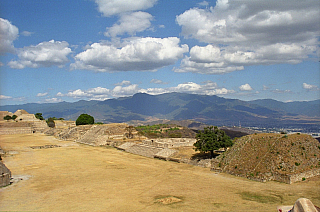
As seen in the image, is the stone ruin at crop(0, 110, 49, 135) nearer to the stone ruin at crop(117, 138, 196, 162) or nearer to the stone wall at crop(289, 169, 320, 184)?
the stone ruin at crop(117, 138, 196, 162)

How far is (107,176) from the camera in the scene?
2330 cm

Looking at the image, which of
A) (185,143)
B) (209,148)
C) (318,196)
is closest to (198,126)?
(185,143)

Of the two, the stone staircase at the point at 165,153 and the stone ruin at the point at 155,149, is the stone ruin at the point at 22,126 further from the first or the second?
the stone staircase at the point at 165,153

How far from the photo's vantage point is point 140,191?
59.6 feet

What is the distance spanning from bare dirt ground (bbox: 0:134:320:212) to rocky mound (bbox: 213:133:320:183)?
3.37ft

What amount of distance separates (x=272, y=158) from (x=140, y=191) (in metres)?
12.8

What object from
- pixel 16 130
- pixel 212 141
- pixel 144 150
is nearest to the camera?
pixel 212 141

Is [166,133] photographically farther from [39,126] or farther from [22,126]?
[39,126]

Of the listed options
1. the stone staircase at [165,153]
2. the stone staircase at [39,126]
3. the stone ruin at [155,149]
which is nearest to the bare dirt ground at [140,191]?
the stone staircase at [165,153]

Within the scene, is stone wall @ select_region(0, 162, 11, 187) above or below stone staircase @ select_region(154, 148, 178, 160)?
above

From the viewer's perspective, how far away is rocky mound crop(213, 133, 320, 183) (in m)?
21.1

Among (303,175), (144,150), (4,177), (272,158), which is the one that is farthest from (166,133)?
(4,177)

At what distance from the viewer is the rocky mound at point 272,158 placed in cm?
2106

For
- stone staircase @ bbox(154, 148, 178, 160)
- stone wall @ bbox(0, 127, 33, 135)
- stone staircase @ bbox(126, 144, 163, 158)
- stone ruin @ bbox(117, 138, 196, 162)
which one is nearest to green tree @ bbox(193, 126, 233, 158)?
stone ruin @ bbox(117, 138, 196, 162)
